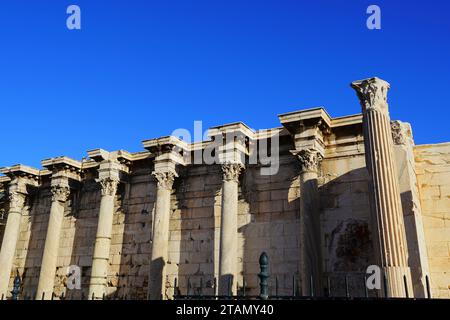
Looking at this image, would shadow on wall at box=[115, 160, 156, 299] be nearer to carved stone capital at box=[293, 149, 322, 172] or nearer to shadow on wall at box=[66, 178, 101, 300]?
shadow on wall at box=[66, 178, 101, 300]

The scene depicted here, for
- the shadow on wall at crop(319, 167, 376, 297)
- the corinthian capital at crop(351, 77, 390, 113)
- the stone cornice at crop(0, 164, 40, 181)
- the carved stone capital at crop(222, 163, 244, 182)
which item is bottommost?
the shadow on wall at crop(319, 167, 376, 297)

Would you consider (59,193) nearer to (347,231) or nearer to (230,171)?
(230,171)

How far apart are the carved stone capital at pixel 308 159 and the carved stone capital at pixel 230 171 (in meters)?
2.30

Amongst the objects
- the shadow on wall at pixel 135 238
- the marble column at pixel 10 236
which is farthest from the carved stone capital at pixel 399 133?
the marble column at pixel 10 236

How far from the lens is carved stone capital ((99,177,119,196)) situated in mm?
16719

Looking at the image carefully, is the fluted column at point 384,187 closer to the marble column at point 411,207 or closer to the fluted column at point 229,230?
the marble column at point 411,207

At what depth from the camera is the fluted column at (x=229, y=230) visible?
517 inches

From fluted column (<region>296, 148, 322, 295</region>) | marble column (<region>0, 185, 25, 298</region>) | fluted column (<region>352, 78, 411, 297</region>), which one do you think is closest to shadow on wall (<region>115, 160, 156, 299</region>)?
marble column (<region>0, 185, 25, 298</region>)

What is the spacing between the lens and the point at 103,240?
16094mm

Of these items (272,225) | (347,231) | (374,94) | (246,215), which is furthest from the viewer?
(246,215)

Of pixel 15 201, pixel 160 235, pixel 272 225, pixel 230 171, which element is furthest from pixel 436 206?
pixel 15 201

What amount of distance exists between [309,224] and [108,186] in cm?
836
